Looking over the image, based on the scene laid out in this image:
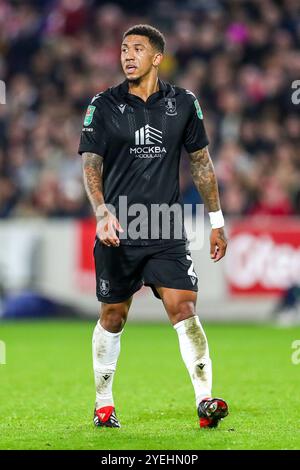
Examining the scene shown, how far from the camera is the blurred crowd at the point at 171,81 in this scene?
1605 cm

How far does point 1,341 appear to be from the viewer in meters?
12.5

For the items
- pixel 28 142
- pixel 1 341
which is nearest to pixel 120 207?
pixel 1 341

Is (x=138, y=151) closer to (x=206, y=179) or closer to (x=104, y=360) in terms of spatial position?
(x=206, y=179)

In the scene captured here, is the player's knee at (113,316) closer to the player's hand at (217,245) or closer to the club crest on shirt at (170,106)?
the player's hand at (217,245)

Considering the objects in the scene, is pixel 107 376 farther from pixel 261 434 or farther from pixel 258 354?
pixel 258 354

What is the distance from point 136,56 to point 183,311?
1.58 m

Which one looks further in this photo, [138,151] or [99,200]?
[138,151]

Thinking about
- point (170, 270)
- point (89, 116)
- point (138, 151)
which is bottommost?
point (170, 270)

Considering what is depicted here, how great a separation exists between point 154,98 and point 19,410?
2.34 metres

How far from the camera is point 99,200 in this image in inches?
262

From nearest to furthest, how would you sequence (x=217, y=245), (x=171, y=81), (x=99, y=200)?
(x=99, y=200)
(x=217, y=245)
(x=171, y=81)

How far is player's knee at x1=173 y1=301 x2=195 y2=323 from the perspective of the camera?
263 inches

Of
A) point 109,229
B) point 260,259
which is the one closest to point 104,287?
point 109,229

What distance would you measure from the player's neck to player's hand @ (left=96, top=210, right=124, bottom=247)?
34.1 inches
